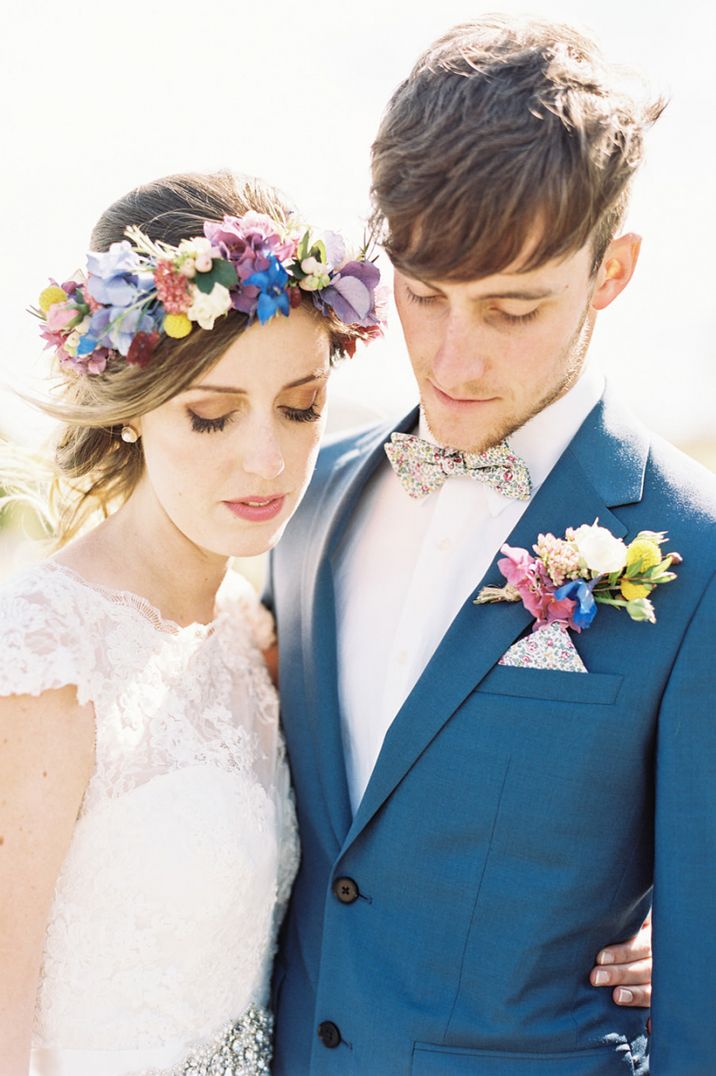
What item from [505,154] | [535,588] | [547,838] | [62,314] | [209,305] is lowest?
[547,838]

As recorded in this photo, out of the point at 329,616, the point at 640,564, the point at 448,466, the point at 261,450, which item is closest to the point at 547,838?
the point at 640,564

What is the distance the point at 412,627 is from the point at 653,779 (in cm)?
69

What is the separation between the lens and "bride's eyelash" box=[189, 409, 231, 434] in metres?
2.73

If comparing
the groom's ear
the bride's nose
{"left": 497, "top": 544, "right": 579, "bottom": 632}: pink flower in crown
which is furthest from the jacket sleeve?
the bride's nose

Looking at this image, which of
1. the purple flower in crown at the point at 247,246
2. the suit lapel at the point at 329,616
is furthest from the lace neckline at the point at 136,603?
the purple flower in crown at the point at 247,246

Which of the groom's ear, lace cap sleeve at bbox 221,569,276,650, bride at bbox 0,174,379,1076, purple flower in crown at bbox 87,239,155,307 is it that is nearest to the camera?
bride at bbox 0,174,379,1076

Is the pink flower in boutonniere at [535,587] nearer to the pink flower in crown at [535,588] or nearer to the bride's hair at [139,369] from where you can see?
the pink flower in crown at [535,588]

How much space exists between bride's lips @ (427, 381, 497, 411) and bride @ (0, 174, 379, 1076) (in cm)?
29

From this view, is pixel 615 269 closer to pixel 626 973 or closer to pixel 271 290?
pixel 271 290

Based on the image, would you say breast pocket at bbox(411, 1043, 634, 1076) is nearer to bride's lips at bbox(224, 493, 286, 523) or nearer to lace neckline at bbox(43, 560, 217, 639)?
lace neckline at bbox(43, 560, 217, 639)

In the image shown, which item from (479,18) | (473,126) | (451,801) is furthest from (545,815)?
(479,18)

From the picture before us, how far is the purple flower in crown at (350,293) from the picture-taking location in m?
2.79

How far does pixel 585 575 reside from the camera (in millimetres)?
2561

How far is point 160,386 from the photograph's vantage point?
8.85ft
